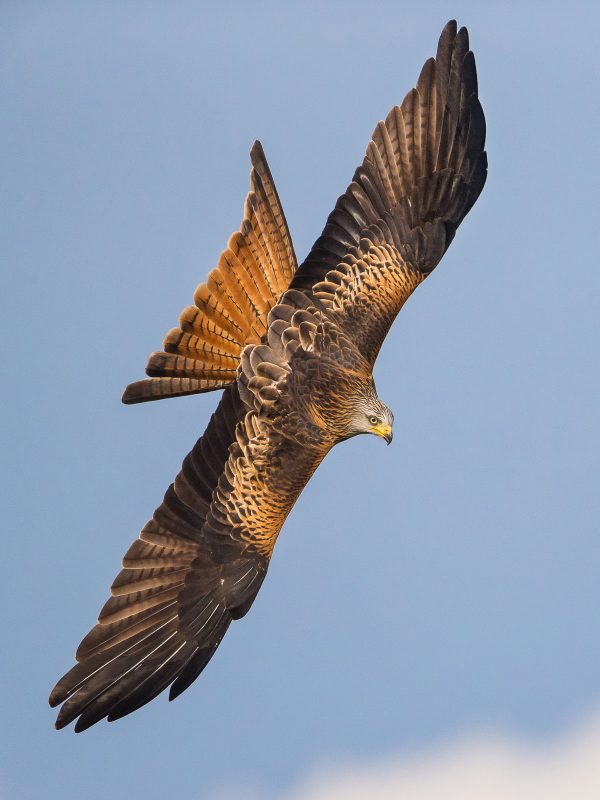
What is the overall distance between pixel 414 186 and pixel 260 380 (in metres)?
2.14

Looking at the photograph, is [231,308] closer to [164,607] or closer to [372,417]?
[372,417]

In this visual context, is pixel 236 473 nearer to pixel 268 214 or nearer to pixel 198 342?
pixel 198 342

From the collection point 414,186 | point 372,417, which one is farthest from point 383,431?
point 414,186

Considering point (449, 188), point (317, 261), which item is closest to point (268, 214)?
point (317, 261)

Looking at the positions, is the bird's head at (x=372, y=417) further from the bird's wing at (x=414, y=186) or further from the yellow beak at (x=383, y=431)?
the bird's wing at (x=414, y=186)

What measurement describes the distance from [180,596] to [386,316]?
2.78 m

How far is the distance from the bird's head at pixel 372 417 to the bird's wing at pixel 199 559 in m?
0.38

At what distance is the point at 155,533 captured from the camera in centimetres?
1477

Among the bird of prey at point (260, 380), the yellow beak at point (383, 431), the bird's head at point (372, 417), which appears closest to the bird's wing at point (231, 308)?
the bird of prey at point (260, 380)

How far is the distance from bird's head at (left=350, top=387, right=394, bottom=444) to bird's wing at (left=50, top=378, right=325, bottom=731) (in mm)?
383

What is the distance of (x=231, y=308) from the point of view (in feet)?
49.2

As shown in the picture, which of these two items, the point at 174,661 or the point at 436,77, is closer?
the point at 174,661

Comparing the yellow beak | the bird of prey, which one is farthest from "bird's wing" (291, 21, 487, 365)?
the yellow beak

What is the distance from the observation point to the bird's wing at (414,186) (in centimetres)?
1512
